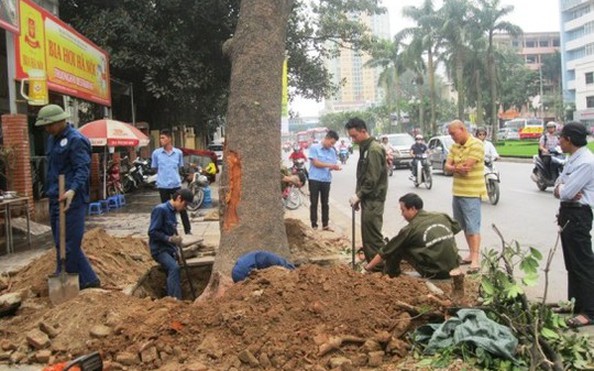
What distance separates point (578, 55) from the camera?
77.9 metres

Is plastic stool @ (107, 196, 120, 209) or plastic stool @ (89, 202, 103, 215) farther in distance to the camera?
plastic stool @ (107, 196, 120, 209)

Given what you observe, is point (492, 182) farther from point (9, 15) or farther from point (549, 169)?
point (9, 15)

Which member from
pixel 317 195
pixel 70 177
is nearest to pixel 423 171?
pixel 317 195

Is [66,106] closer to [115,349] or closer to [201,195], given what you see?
[201,195]

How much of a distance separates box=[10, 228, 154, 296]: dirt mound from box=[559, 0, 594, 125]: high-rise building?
69.4m

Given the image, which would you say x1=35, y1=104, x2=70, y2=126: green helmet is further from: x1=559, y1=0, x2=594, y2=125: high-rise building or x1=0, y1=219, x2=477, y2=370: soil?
x1=559, y1=0, x2=594, y2=125: high-rise building

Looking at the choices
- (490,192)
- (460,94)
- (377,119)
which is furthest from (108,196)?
(377,119)

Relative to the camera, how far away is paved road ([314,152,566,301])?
768 centimetres

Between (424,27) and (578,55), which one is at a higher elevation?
(578,55)

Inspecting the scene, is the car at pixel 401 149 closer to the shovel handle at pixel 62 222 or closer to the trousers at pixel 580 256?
the trousers at pixel 580 256

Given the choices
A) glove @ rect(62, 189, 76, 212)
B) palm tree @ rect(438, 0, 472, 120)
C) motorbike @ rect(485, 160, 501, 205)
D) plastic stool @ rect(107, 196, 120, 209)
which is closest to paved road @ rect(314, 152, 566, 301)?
motorbike @ rect(485, 160, 501, 205)

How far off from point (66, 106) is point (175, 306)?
11.5 m

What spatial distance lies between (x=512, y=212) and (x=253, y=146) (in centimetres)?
738

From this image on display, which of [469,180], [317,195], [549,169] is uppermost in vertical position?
[469,180]
